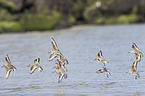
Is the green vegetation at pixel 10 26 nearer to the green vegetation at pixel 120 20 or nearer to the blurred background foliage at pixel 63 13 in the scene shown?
the blurred background foliage at pixel 63 13

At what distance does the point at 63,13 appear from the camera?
75.2 meters

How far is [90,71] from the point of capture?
20141mm

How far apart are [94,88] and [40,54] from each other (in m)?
13.5

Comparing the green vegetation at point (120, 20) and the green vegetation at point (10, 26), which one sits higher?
the green vegetation at point (120, 20)

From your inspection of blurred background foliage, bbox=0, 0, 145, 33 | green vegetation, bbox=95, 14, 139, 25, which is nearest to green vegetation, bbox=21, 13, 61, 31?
blurred background foliage, bbox=0, 0, 145, 33

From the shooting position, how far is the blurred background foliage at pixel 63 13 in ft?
203

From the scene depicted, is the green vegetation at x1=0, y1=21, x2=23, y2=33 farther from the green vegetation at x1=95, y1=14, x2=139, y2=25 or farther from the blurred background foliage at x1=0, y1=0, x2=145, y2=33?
the green vegetation at x1=95, y1=14, x2=139, y2=25

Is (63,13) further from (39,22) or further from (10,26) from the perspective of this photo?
(10,26)

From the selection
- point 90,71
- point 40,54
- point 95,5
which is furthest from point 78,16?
point 90,71

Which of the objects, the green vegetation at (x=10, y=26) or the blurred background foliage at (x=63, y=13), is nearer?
the green vegetation at (x=10, y=26)

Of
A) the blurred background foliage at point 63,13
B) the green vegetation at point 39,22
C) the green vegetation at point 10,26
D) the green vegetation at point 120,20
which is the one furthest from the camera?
the green vegetation at point 120,20

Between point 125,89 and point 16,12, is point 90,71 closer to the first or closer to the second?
point 125,89

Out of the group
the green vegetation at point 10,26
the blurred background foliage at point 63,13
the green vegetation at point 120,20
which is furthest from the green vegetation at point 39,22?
the green vegetation at point 120,20

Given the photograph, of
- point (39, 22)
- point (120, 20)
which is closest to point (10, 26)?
point (39, 22)
